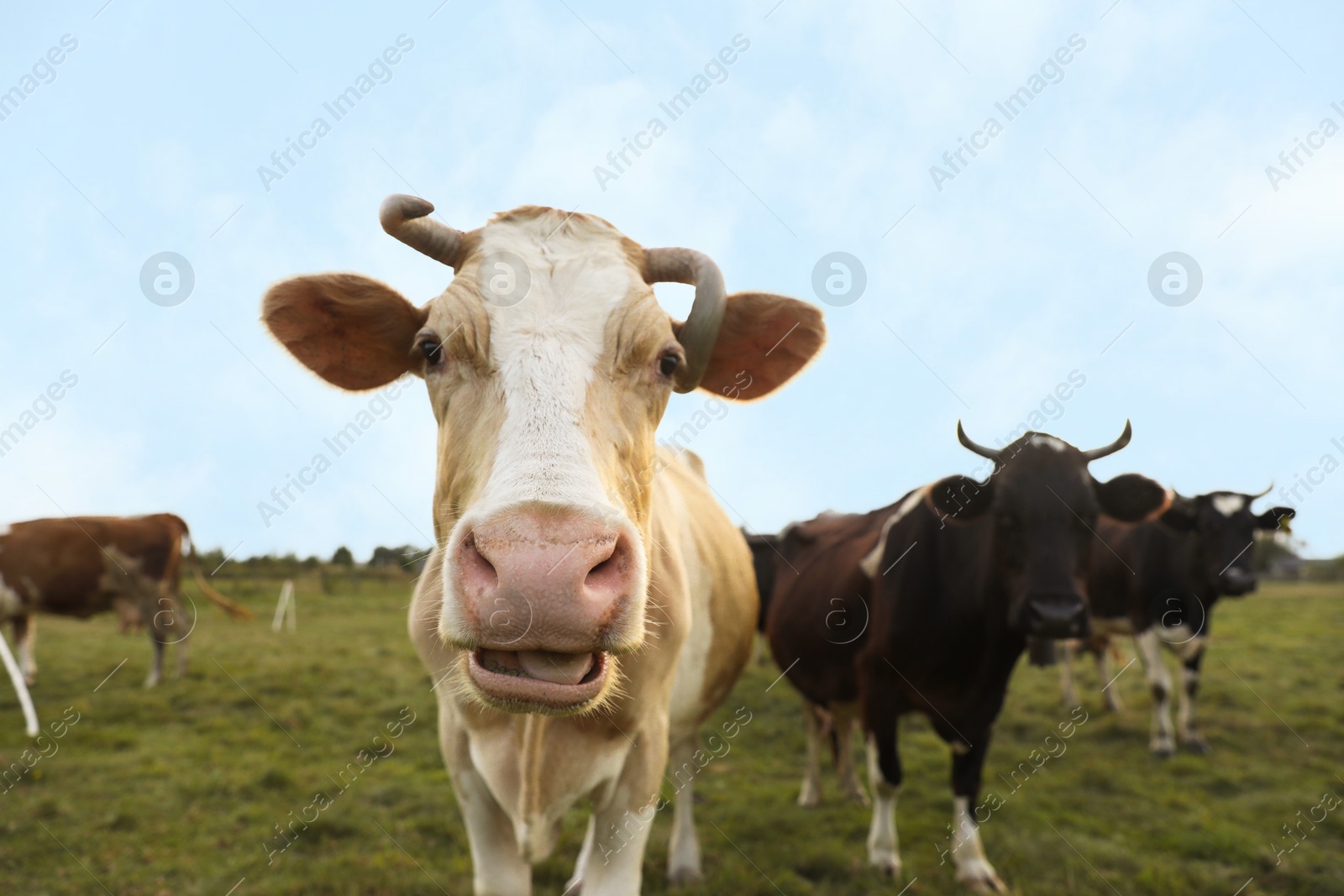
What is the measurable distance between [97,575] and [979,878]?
1075 cm

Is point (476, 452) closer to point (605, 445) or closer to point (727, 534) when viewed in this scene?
point (605, 445)

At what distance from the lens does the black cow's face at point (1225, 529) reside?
7691 millimetres

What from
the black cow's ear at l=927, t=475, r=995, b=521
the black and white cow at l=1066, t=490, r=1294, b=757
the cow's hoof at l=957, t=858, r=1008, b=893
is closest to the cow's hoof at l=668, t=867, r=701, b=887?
the cow's hoof at l=957, t=858, r=1008, b=893

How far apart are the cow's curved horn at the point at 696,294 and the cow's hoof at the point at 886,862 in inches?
134

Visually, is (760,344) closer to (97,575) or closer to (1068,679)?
(1068,679)

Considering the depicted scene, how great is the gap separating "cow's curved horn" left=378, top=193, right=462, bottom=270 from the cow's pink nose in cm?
130

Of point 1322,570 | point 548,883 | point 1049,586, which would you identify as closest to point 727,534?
point 1049,586

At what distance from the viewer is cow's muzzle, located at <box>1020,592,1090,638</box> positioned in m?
3.95

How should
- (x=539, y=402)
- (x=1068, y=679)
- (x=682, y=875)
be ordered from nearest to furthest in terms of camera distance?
(x=539, y=402), (x=682, y=875), (x=1068, y=679)

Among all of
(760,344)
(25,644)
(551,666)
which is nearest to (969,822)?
(760,344)

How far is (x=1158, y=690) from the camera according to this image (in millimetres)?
7293

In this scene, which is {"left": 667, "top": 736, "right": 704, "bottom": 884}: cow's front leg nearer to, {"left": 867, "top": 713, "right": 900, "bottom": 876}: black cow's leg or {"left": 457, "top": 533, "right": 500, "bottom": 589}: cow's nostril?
{"left": 867, "top": 713, "right": 900, "bottom": 876}: black cow's leg

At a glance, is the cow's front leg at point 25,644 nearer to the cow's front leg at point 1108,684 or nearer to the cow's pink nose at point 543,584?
the cow's pink nose at point 543,584

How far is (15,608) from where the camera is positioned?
9445 mm
